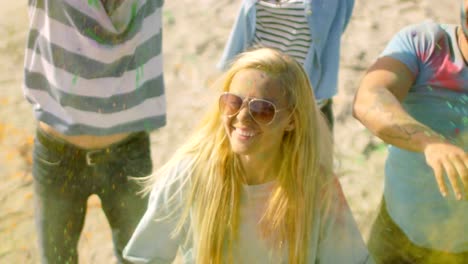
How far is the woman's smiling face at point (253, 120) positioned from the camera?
1.76 meters

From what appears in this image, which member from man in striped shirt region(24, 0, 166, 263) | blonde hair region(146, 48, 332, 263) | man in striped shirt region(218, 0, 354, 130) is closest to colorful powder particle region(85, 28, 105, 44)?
man in striped shirt region(24, 0, 166, 263)

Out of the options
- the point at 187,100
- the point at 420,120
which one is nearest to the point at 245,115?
the point at 420,120

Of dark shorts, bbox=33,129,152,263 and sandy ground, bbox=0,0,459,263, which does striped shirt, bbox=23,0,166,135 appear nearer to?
dark shorts, bbox=33,129,152,263

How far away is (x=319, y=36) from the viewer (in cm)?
279

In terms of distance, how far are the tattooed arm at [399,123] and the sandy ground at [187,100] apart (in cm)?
114

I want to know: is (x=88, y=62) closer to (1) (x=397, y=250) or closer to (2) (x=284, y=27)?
(2) (x=284, y=27)

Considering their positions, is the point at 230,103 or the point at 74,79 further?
→ the point at 74,79

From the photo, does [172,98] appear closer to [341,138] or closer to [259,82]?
[341,138]

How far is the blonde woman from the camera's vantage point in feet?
5.85

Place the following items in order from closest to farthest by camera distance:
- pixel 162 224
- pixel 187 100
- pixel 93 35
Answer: pixel 162 224, pixel 93 35, pixel 187 100

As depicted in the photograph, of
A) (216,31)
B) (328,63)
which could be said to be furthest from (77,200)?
(216,31)

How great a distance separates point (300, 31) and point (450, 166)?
4.11ft

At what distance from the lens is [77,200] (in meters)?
2.36

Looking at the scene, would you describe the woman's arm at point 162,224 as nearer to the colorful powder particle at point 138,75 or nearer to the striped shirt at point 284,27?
the colorful powder particle at point 138,75
